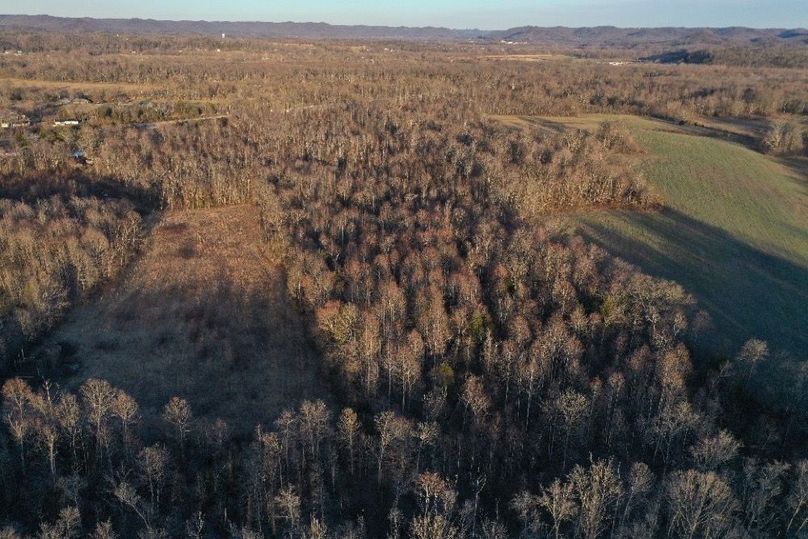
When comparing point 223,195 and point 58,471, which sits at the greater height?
point 223,195

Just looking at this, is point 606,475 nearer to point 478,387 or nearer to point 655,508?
point 655,508

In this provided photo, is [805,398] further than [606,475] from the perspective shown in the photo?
Yes

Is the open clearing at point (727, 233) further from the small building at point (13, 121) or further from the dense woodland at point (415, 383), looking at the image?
the small building at point (13, 121)

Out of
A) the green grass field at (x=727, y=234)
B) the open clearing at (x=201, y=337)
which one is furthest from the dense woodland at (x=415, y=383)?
the green grass field at (x=727, y=234)

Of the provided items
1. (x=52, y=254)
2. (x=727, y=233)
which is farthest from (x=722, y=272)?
(x=52, y=254)

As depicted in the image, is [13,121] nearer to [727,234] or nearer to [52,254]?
[52,254]

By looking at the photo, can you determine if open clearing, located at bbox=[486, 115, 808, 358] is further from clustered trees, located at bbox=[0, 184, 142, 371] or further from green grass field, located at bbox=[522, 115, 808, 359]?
clustered trees, located at bbox=[0, 184, 142, 371]

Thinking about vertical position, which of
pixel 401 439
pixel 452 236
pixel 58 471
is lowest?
pixel 58 471

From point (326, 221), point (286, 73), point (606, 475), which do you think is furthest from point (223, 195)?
point (286, 73)
